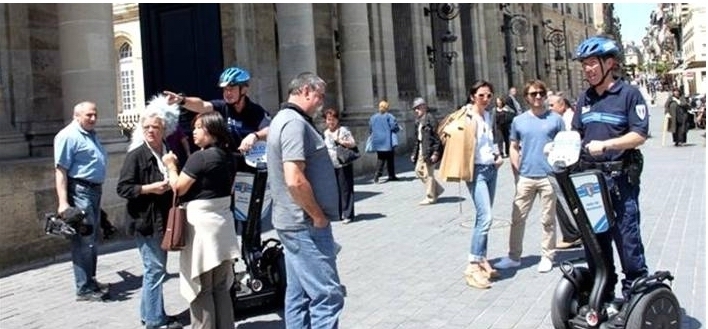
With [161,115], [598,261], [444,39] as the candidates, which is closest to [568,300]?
[598,261]

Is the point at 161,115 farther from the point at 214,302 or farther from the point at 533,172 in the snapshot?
the point at 533,172

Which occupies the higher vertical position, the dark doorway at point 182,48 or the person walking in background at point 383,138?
the dark doorway at point 182,48

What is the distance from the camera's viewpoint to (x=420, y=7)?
2284cm

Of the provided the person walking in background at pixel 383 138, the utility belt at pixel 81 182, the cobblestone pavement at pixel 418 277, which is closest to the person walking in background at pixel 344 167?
the cobblestone pavement at pixel 418 277

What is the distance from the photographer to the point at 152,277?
532cm

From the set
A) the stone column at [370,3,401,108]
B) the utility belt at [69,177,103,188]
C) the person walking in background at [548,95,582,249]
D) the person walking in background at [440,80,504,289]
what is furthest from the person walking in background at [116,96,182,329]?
the stone column at [370,3,401,108]

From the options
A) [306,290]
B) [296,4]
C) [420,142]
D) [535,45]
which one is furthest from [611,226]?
[535,45]

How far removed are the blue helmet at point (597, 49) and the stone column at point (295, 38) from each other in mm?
10357

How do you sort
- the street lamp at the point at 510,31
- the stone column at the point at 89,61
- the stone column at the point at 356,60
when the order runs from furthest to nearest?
the street lamp at the point at 510,31 < the stone column at the point at 356,60 < the stone column at the point at 89,61

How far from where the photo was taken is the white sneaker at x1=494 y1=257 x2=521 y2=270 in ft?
22.8

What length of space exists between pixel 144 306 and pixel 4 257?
3.45 meters

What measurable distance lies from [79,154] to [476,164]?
3.47 metres

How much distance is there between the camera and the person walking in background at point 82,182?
6.41 meters

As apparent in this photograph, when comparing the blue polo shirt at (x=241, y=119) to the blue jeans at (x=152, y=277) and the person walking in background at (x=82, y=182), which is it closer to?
the blue jeans at (x=152, y=277)
